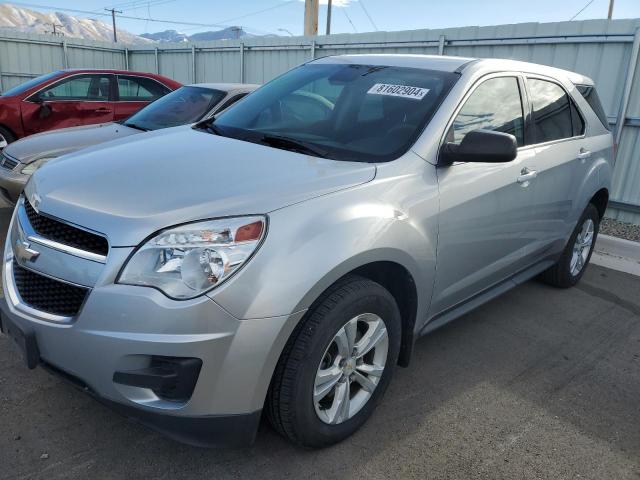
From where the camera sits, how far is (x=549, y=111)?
154 inches

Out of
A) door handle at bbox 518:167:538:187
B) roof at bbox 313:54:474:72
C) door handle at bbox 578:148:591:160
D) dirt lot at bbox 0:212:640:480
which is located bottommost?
dirt lot at bbox 0:212:640:480

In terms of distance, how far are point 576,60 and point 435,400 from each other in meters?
6.14

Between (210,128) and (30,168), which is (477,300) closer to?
(210,128)

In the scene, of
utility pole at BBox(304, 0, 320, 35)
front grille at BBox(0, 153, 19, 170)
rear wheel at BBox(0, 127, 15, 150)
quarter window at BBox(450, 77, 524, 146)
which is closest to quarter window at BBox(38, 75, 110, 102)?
rear wheel at BBox(0, 127, 15, 150)

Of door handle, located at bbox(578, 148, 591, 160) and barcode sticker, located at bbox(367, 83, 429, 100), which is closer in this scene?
barcode sticker, located at bbox(367, 83, 429, 100)

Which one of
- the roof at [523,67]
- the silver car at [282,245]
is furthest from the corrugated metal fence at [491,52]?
the silver car at [282,245]

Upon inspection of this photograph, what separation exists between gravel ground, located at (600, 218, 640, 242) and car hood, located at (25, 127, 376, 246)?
16.4 ft

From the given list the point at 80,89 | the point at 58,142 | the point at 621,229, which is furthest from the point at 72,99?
the point at 621,229

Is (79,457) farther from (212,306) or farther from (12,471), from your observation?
(212,306)

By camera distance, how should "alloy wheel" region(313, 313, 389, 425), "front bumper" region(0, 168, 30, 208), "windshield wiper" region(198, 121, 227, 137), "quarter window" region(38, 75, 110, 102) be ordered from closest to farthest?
"alloy wheel" region(313, 313, 389, 425)
"windshield wiper" region(198, 121, 227, 137)
"front bumper" region(0, 168, 30, 208)
"quarter window" region(38, 75, 110, 102)

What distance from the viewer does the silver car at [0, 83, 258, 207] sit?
4.99 metres

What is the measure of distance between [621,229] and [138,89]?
7108 mm

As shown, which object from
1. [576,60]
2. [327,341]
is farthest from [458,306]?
[576,60]

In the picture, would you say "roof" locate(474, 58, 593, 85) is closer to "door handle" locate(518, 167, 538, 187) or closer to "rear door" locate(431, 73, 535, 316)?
"rear door" locate(431, 73, 535, 316)
